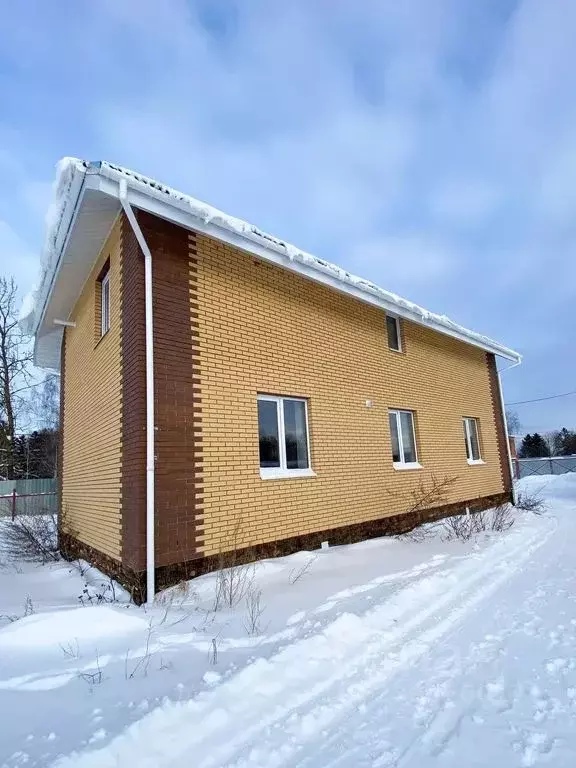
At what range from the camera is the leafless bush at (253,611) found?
3.94 meters

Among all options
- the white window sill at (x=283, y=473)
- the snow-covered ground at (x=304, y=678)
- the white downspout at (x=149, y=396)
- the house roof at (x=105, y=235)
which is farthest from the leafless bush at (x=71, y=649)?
the house roof at (x=105, y=235)

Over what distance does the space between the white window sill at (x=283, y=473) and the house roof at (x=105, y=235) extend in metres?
3.28

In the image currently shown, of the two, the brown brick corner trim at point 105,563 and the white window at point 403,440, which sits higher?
the white window at point 403,440

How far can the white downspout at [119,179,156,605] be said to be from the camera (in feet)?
17.0

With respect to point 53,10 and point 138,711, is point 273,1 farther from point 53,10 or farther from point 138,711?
point 138,711

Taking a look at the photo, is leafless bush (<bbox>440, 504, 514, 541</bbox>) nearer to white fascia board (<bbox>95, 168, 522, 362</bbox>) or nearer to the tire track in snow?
the tire track in snow

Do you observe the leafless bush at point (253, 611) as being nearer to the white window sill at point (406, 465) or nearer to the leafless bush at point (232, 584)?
the leafless bush at point (232, 584)

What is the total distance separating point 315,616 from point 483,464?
1018 centimetres

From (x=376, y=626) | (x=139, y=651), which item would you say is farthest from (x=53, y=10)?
(x=376, y=626)

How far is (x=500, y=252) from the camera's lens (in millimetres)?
35375

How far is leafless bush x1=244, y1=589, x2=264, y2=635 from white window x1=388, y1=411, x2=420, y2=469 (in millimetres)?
5246

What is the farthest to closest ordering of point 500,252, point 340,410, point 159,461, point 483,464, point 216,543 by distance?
point 500,252, point 483,464, point 340,410, point 216,543, point 159,461

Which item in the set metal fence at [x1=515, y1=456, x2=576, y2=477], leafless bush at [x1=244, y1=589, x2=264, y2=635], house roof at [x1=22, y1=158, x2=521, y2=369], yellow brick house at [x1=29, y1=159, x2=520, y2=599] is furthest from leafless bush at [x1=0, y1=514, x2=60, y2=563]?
Answer: metal fence at [x1=515, y1=456, x2=576, y2=477]

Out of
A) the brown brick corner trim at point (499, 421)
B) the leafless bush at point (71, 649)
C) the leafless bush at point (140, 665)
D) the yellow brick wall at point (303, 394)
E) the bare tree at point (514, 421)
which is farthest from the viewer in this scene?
the bare tree at point (514, 421)
